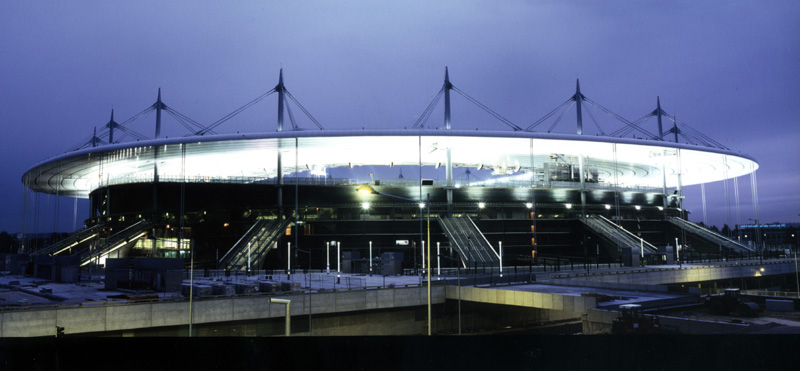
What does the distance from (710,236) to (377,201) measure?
46444 millimetres

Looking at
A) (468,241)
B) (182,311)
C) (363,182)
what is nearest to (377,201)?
(363,182)

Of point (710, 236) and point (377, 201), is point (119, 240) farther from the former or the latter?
point (710, 236)

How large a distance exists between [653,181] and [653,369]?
111753 millimetres

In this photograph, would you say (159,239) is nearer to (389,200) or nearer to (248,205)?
(248,205)

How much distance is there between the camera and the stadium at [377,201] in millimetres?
61125

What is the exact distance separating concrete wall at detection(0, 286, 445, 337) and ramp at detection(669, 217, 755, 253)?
5473 cm

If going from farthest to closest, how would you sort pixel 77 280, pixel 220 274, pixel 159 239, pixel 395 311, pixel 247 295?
pixel 159 239 → pixel 220 274 → pixel 77 280 → pixel 395 311 → pixel 247 295

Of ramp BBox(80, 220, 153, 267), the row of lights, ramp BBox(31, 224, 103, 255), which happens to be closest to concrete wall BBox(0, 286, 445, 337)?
the row of lights

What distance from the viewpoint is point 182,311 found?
89.8 feet

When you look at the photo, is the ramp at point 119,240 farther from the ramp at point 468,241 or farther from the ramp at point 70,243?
the ramp at point 468,241

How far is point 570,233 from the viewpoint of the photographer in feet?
230

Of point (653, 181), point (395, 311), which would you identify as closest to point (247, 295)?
point (395, 311)

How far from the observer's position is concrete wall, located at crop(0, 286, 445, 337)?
23438mm

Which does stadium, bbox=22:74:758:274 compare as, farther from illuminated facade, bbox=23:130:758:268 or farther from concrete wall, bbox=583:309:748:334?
concrete wall, bbox=583:309:748:334
